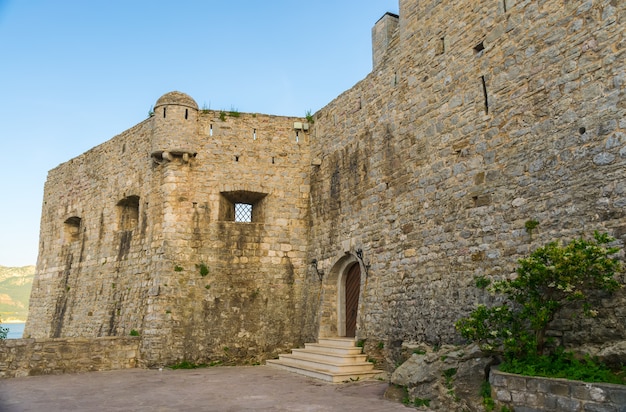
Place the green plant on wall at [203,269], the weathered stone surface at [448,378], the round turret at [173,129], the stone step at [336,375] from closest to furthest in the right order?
the weathered stone surface at [448,378] → the stone step at [336,375] → the green plant on wall at [203,269] → the round turret at [173,129]

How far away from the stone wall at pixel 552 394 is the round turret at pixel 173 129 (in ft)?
29.2

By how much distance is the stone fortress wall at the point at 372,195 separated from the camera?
6453 mm

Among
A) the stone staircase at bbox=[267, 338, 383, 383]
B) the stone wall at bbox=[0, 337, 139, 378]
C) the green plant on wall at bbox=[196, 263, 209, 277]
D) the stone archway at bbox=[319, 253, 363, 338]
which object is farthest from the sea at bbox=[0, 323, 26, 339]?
the stone archway at bbox=[319, 253, 363, 338]

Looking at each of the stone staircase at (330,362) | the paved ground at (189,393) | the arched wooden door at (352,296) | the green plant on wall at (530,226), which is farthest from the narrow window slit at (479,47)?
the stone staircase at (330,362)

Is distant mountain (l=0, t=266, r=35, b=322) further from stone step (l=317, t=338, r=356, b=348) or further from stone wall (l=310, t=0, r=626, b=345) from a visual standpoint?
stone wall (l=310, t=0, r=626, b=345)

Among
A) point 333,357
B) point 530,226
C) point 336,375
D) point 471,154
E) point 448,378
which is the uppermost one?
point 471,154

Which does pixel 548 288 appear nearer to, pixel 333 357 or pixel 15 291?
pixel 333 357

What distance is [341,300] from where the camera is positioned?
37.4ft

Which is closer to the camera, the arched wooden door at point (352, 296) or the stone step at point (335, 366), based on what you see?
the stone step at point (335, 366)

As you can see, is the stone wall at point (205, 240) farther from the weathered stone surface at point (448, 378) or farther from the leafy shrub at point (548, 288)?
the leafy shrub at point (548, 288)

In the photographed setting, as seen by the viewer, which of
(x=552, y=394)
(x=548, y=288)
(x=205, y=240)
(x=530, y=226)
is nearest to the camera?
(x=552, y=394)

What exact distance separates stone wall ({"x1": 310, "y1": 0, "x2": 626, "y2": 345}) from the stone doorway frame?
222 millimetres

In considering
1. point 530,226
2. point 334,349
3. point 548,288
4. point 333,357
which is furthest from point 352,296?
point 548,288

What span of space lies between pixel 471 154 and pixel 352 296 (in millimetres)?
4541
